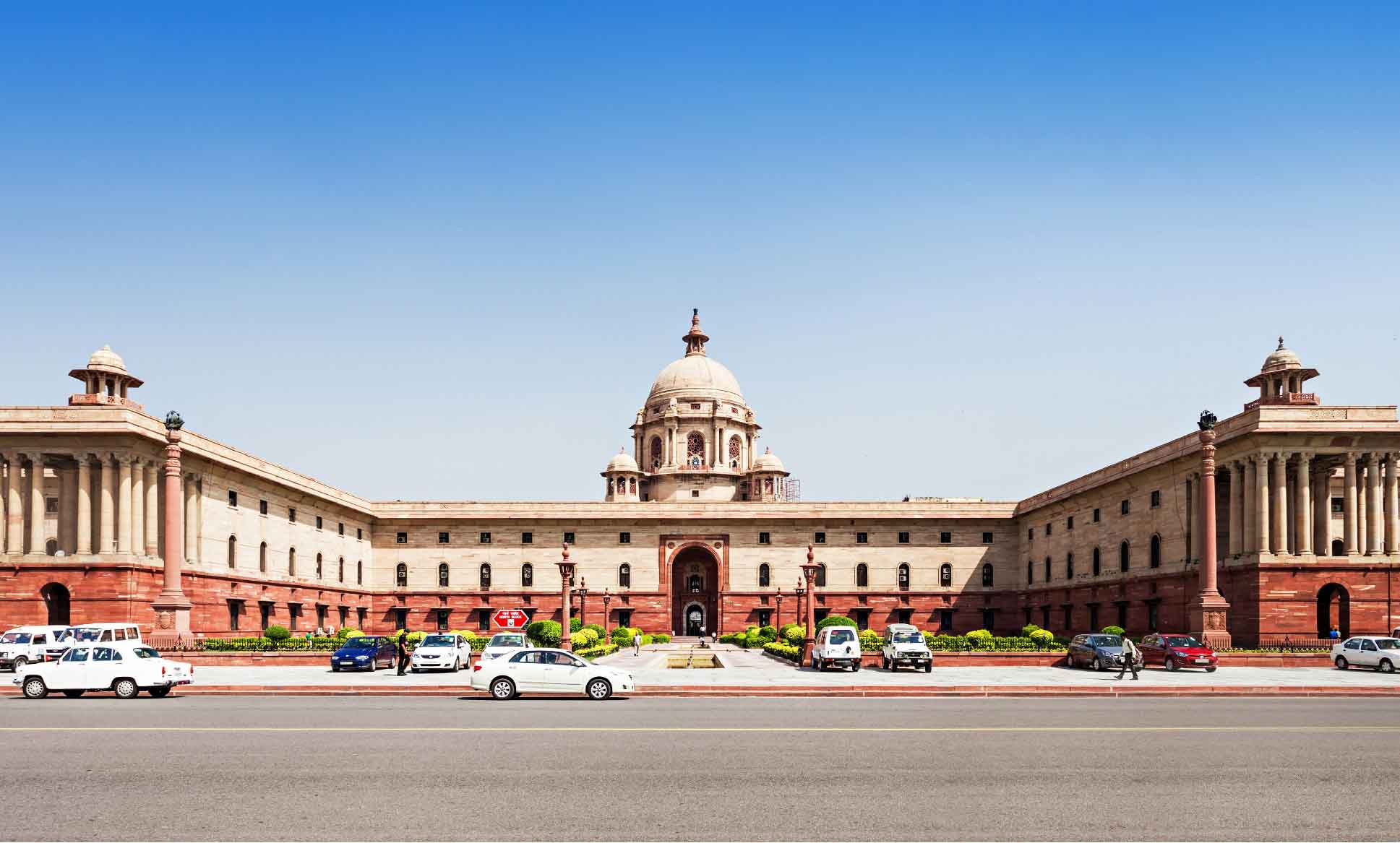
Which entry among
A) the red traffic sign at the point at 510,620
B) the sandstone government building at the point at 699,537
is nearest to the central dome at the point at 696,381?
the sandstone government building at the point at 699,537

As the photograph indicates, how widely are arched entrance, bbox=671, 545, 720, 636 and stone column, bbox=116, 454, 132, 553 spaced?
1619 inches

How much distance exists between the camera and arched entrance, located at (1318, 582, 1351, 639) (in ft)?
155

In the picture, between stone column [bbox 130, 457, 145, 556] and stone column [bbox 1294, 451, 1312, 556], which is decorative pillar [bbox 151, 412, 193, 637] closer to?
stone column [bbox 130, 457, 145, 556]

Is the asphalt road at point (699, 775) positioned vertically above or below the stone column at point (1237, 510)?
below

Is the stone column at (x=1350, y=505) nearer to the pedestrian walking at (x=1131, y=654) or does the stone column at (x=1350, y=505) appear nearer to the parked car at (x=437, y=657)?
the pedestrian walking at (x=1131, y=654)

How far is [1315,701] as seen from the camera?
2558 centimetres

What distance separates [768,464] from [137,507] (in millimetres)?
53933

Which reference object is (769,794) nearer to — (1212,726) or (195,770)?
(195,770)

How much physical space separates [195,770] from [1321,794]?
1218 centimetres

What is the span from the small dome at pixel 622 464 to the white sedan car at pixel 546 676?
66733mm

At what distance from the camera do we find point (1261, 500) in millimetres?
47719

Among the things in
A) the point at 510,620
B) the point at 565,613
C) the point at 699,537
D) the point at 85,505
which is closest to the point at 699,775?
the point at 510,620

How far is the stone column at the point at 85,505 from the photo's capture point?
1896 inches

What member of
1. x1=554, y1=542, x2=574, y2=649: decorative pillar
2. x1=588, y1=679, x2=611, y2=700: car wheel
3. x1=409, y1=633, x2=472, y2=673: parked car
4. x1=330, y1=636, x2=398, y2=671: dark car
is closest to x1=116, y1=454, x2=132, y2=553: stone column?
x1=330, y1=636, x2=398, y2=671: dark car
